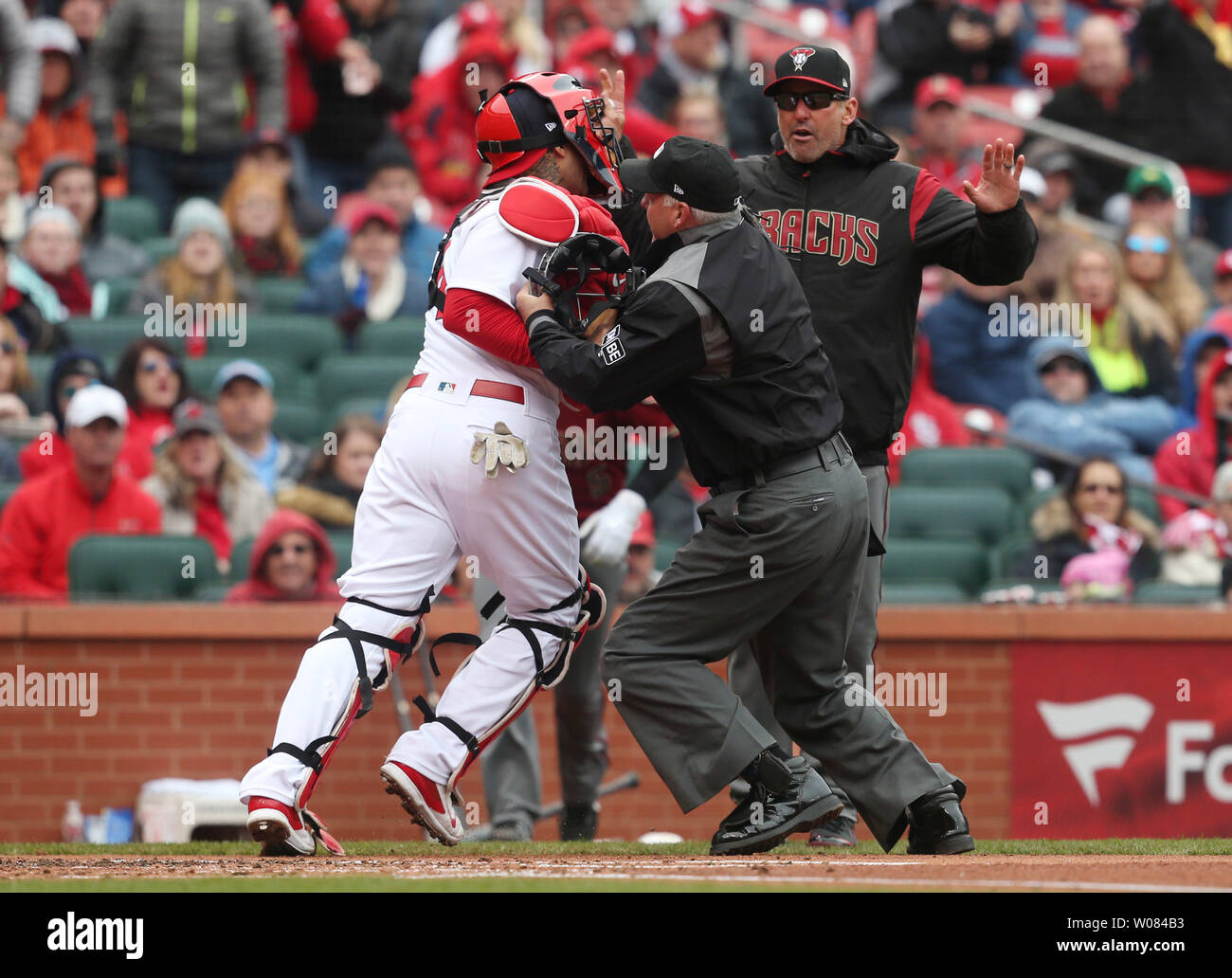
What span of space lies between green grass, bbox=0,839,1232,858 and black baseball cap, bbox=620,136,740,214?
75.5 inches

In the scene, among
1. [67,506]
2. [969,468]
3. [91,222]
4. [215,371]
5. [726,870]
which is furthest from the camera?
[91,222]

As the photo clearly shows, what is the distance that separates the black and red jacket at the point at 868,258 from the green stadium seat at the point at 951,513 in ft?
10.1

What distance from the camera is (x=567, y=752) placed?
7.23 metres

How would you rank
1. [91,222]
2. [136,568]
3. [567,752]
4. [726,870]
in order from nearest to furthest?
[726,870], [567,752], [136,568], [91,222]

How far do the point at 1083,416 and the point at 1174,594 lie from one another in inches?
65.9

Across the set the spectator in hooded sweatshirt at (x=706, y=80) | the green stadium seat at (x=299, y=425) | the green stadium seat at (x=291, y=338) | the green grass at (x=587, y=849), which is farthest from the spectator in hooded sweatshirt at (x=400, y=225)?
the green grass at (x=587, y=849)

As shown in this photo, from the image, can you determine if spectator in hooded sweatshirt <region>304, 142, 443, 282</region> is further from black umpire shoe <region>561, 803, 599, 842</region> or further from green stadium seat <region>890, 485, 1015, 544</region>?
black umpire shoe <region>561, 803, 599, 842</region>

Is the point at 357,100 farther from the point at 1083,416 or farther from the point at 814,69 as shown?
the point at 814,69

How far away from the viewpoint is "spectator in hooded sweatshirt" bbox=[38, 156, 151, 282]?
1037 cm

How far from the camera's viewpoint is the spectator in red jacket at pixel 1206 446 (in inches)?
379

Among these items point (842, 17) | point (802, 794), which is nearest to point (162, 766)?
point (802, 794)

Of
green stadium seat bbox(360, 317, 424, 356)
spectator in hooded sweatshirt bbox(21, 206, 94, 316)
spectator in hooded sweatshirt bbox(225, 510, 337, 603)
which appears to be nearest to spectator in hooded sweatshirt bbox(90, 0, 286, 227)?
spectator in hooded sweatshirt bbox(21, 206, 94, 316)

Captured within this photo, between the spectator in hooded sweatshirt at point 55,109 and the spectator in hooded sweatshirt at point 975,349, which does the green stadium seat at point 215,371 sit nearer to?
the spectator in hooded sweatshirt at point 55,109

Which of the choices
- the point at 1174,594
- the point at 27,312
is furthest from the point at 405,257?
the point at 1174,594
